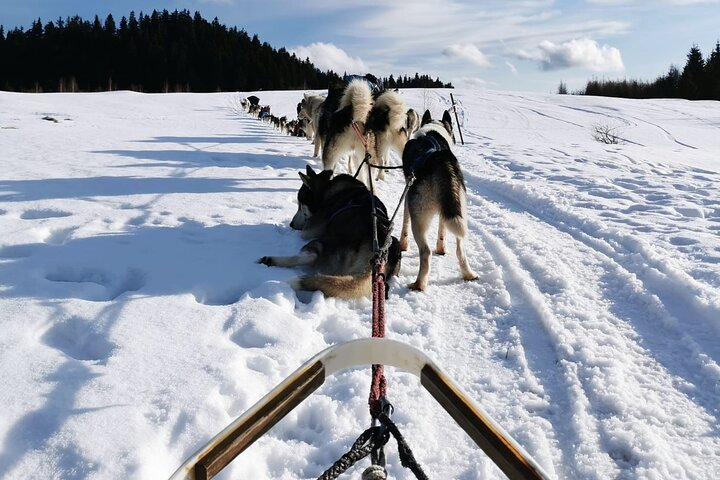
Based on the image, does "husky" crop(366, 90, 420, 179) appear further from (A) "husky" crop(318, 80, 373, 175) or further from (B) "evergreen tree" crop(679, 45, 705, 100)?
(B) "evergreen tree" crop(679, 45, 705, 100)

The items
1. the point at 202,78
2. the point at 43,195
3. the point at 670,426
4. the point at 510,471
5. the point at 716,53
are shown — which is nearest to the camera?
the point at 510,471

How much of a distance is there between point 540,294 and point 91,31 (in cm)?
7147

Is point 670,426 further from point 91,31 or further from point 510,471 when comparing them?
point 91,31

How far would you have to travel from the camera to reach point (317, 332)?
2.95 meters

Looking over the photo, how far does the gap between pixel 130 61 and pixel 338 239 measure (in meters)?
65.7

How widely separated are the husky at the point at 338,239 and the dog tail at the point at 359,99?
65.5 inches

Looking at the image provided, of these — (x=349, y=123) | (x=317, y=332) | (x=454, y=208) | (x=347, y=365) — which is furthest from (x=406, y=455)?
(x=349, y=123)

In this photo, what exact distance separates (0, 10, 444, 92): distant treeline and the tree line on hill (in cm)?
3381

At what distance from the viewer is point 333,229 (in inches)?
157

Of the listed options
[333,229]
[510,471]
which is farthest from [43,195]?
[510,471]

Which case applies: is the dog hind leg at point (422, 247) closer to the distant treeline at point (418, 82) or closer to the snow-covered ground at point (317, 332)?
the snow-covered ground at point (317, 332)

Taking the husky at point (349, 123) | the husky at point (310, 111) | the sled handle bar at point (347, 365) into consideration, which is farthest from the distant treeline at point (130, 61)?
the sled handle bar at point (347, 365)

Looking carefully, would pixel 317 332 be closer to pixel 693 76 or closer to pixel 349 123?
pixel 349 123

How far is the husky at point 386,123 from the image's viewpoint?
6020mm
